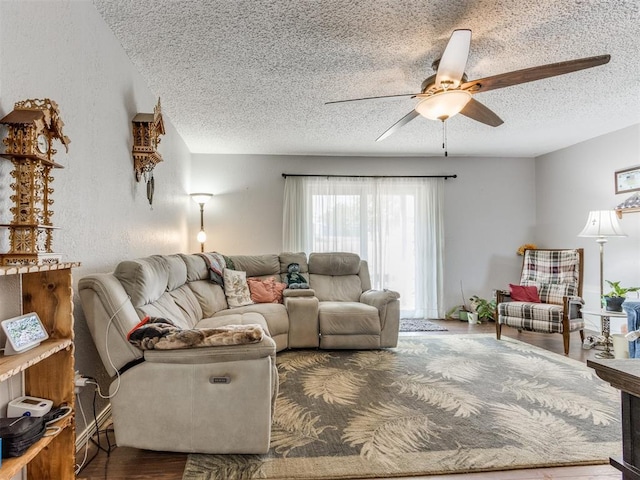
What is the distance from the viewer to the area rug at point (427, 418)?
1.66 m

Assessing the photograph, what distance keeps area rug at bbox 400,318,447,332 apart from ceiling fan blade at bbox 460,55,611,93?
122 inches

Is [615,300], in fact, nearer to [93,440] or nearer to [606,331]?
[606,331]

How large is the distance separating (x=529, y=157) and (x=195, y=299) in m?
5.34

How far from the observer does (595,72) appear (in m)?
2.67

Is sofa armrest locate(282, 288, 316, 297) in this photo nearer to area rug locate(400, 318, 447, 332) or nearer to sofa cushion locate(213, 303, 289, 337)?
sofa cushion locate(213, 303, 289, 337)

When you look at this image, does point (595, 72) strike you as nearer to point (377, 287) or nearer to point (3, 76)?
point (377, 287)

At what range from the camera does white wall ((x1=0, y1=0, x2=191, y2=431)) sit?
1338mm

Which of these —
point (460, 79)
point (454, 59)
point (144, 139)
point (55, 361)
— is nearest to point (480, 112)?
point (460, 79)

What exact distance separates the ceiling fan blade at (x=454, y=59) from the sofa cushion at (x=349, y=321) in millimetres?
2214

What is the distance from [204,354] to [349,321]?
205 centimetres

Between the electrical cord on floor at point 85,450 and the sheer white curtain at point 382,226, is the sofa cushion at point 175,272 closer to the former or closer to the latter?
the electrical cord on floor at point 85,450

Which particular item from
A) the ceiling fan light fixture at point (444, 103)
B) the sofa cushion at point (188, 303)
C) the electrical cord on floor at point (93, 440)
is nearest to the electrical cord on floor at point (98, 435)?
the electrical cord on floor at point (93, 440)

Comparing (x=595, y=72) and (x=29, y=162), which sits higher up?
(x=595, y=72)

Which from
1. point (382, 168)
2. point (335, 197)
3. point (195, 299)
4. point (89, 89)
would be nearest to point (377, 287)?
point (335, 197)
